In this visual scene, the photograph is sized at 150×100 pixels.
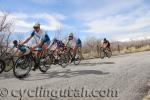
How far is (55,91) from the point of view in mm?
8672

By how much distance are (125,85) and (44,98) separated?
3.05 metres

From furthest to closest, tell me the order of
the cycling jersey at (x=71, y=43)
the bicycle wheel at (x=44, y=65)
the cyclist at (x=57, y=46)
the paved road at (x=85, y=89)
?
the cycling jersey at (x=71, y=43) < the cyclist at (x=57, y=46) < the bicycle wheel at (x=44, y=65) < the paved road at (x=85, y=89)

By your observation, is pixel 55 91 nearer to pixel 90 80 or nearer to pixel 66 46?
pixel 90 80

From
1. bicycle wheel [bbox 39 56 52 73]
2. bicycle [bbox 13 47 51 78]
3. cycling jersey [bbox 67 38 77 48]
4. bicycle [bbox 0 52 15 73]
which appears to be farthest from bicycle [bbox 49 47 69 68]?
bicycle [bbox 13 47 51 78]

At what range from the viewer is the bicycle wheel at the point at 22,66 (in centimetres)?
1156

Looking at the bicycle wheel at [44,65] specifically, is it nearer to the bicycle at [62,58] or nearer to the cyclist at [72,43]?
the bicycle at [62,58]

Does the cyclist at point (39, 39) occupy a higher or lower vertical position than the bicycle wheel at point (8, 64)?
higher

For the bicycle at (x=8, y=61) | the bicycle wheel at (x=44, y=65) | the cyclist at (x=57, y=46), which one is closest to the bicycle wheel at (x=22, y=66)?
the bicycle wheel at (x=44, y=65)

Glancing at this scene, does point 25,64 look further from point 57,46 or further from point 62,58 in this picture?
point 57,46

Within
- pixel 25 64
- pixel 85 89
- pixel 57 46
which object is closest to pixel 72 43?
pixel 57 46

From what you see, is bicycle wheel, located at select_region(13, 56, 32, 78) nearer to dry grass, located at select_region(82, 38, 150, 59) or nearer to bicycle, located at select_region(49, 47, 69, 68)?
bicycle, located at select_region(49, 47, 69, 68)

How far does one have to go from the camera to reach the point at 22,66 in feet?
38.5

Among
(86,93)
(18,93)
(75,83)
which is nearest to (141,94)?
(86,93)

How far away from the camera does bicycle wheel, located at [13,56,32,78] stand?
11562 mm
